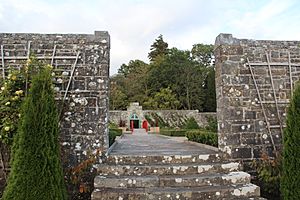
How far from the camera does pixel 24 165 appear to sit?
3375mm

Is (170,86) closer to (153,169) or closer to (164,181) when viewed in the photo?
(153,169)

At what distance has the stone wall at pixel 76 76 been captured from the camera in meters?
4.61

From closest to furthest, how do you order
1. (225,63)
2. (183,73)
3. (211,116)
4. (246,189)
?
1. (246,189)
2. (225,63)
3. (211,116)
4. (183,73)

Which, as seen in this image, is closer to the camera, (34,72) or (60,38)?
(34,72)

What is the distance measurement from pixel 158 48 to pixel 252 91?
118 ft

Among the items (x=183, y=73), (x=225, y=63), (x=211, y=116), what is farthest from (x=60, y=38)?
(x=183, y=73)

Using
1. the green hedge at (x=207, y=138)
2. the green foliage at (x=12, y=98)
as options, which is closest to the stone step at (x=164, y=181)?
the green foliage at (x=12, y=98)

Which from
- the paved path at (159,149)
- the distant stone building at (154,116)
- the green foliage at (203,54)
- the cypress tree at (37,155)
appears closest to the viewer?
the cypress tree at (37,155)

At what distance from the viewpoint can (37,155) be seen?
3422 millimetres

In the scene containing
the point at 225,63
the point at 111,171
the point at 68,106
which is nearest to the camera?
the point at 111,171

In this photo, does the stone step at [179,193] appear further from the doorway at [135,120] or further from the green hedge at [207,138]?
the doorway at [135,120]

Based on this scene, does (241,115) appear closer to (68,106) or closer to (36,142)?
(68,106)

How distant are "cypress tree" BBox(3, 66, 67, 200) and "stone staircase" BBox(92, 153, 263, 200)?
661 mm

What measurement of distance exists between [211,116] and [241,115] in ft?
75.7
